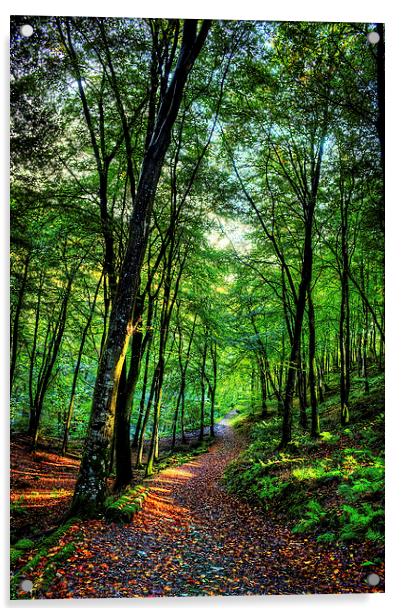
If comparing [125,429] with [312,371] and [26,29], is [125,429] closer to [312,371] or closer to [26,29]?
[312,371]

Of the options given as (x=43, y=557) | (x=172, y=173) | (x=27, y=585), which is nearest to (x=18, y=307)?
(x=43, y=557)

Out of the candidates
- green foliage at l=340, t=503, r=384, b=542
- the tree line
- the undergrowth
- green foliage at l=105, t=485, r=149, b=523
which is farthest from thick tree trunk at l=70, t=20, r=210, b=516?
green foliage at l=340, t=503, r=384, b=542

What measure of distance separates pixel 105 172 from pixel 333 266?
17.1ft

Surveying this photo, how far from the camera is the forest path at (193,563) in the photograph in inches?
119

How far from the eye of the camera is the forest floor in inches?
118

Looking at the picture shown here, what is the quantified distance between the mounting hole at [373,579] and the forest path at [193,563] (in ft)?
0.24

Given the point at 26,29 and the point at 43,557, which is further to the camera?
the point at 26,29

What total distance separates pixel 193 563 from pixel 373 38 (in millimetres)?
6043

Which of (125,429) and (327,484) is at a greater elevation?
(125,429)

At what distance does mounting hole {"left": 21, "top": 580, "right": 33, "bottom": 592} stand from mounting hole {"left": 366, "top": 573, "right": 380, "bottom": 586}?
3085 mm

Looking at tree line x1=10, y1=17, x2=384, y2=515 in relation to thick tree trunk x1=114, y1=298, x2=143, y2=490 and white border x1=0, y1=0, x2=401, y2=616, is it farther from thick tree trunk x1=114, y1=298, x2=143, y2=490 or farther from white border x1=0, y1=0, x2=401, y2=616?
white border x1=0, y1=0, x2=401, y2=616
